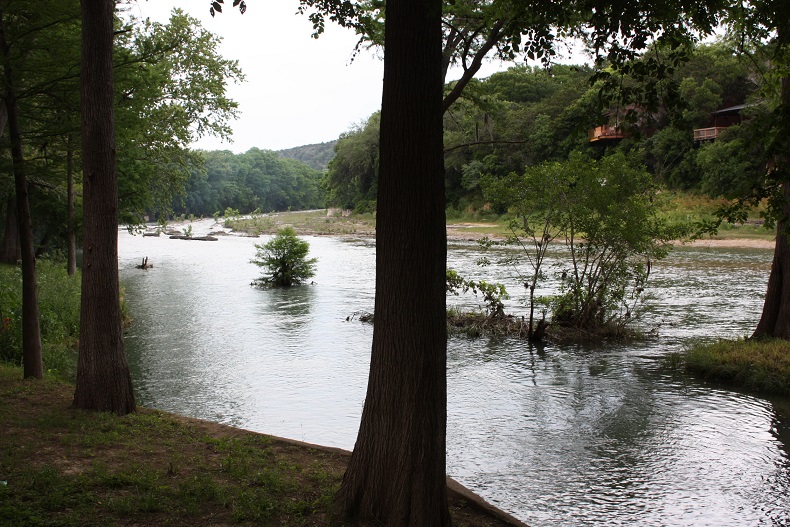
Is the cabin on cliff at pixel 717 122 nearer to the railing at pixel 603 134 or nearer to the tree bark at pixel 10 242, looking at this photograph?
the railing at pixel 603 134

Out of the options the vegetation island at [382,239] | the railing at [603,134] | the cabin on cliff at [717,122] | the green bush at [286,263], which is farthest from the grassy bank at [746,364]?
the cabin on cliff at [717,122]

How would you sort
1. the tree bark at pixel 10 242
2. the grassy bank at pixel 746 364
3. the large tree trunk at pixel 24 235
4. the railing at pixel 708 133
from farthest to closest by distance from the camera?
the railing at pixel 708 133
the tree bark at pixel 10 242
the grassy bank at pixel 746 364
the large tree trunk at pixel 24 235

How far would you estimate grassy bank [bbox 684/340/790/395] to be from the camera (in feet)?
43.6

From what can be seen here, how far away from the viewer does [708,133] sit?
5353 centimetres

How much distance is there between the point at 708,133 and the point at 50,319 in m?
50.0

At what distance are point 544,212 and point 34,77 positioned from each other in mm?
11935

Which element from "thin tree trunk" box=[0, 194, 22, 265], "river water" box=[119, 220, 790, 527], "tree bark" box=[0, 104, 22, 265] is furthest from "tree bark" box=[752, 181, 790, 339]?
"thin tree trunk" box=[0, 194, 22, 265]

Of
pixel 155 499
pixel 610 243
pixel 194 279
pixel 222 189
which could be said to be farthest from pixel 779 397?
pixel 222 189

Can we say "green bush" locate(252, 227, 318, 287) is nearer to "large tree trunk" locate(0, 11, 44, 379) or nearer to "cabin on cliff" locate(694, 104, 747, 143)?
"large tree trunk" locate(0, 11, 44, 379)

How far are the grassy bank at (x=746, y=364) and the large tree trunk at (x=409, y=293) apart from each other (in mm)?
10098

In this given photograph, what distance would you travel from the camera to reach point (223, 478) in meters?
6.63

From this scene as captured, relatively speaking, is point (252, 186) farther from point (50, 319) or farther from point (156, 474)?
point (156, 474)

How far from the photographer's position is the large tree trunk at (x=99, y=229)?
8.38 m

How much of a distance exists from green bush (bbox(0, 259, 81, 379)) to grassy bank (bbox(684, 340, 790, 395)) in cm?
1247
